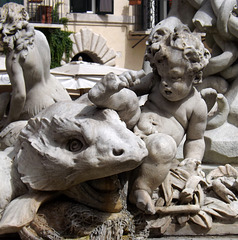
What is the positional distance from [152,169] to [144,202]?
14 centimetres

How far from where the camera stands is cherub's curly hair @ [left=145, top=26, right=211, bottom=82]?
2621 millimetres

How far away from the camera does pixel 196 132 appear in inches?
112

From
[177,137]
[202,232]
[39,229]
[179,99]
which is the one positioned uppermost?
[179,99]

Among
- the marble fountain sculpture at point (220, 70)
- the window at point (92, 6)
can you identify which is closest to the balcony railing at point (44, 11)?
the window at point (92, 6)

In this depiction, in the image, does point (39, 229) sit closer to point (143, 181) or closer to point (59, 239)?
point (59, 239)

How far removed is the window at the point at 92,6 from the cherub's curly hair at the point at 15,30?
1530 centimetres

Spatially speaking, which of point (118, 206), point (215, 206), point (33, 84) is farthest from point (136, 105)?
point (33, 84)

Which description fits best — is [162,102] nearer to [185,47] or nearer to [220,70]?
[185,47]

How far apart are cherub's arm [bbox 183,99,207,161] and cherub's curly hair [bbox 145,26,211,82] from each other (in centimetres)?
17

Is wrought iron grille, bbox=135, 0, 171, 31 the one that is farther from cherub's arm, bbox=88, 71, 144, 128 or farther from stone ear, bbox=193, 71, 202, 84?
cherub's arm, bbox=88, 71, 144, 128

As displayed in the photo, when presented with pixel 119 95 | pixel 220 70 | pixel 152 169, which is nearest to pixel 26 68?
pixel 119 95

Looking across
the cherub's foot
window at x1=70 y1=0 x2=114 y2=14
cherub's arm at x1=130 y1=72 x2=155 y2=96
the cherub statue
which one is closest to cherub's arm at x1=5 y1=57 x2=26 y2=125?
the cherub statue

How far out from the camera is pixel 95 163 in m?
2.22

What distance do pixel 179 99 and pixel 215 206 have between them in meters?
0.53
